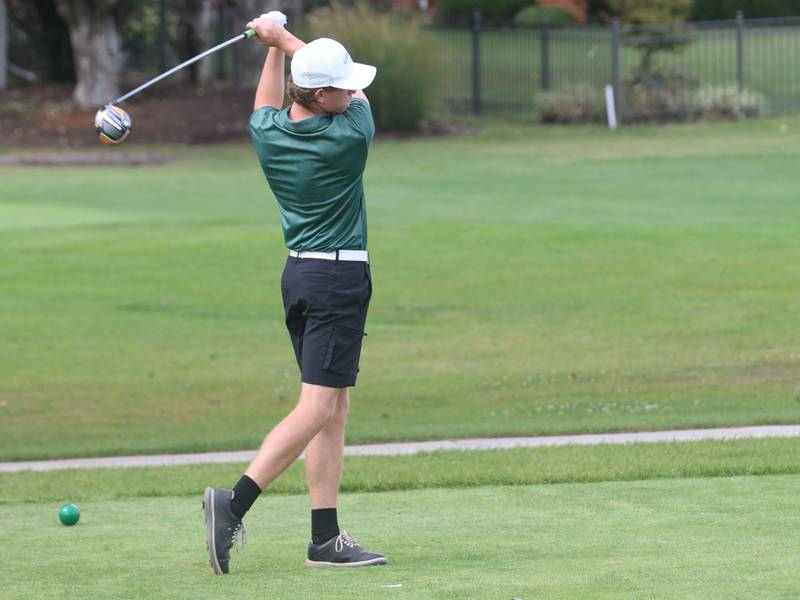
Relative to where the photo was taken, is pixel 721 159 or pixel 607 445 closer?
pixel 607 445

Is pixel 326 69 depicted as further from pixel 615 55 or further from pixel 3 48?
pixel 3 48

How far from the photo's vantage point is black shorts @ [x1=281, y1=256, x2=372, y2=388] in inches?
249

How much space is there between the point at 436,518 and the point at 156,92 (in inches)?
1382

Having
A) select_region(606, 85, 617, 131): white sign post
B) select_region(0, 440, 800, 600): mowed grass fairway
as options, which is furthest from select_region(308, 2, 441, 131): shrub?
select_region(0, 440, 800, 600): mowed grass fairway

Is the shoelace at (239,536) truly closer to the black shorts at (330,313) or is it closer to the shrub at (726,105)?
the black shorts at (330,313)

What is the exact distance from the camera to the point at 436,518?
24.5ft

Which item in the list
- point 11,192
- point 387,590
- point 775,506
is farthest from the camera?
point 11,192

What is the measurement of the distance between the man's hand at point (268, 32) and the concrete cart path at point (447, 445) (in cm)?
400

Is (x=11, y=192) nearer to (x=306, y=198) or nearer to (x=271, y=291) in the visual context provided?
(x=271, y=291)

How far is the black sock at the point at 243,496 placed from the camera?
6295mm

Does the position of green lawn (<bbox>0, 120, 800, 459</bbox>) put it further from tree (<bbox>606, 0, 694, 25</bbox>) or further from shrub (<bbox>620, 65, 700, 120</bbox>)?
tree (<bbox>606, 0, 694, 25</bbox>)

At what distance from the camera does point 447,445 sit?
1056 centimetres

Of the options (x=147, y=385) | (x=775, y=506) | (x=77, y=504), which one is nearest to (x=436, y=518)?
(x=775, y=506)

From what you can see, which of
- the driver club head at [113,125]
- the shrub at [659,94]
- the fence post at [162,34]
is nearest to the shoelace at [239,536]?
the driver club head at [113,125]
